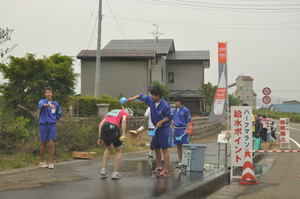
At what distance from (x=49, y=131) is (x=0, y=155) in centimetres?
163

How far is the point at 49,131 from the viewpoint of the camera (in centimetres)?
865

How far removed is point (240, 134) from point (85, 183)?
3907mm

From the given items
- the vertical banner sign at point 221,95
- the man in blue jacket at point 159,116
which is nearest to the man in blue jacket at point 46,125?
the man in blue jacket at point 159,116

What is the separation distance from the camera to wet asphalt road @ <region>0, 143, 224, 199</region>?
5.96 metres

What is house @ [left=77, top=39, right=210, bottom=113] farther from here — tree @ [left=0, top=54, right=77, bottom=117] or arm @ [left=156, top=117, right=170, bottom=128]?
arm @ [left=156, top=117, right=170, bottom=128]

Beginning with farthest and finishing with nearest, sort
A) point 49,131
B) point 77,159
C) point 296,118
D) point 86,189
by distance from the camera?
point 296,118 < point 77,159 < point 49,131 < point 86,189

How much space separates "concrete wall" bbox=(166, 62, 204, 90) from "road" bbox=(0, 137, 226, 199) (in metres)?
31.0

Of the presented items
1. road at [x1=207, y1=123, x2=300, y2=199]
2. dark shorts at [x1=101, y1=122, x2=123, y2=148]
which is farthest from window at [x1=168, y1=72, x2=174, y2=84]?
dark shorts at [x1=101, y1=122, x2=123, y2=148]

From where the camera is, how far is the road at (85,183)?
19.6 feet

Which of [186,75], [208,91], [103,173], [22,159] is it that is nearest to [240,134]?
[103,173]

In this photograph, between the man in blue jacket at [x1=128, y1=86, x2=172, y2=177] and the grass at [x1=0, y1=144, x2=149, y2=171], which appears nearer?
the man in blue jacket at [x1=128, y1=86, x2=172, y2=177]

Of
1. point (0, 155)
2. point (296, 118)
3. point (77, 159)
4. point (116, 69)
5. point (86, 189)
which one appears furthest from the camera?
point (296, 118)

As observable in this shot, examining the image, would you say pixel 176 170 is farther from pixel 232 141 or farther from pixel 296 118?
pixel 296 118

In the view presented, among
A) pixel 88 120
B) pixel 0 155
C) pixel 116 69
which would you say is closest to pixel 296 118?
pixel 116 69
